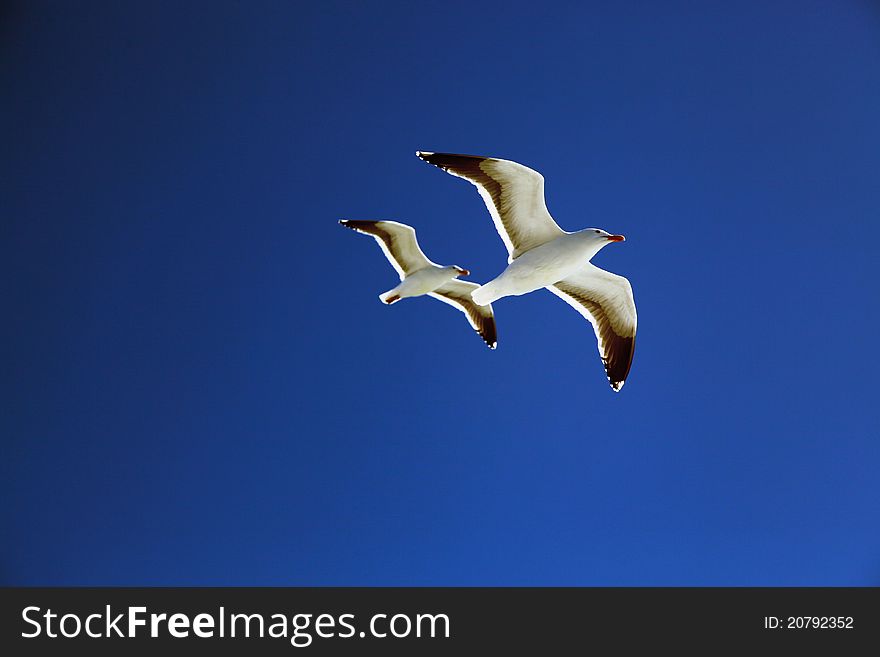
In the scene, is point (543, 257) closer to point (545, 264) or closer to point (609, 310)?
point (545, 264)

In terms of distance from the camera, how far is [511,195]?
3.74 metres

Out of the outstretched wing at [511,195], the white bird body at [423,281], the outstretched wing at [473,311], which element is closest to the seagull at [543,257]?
the outstretched wing at [511,195]

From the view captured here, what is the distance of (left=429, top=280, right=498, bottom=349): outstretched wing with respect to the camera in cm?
526

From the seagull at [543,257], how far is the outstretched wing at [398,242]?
3.76ft

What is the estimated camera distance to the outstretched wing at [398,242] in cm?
489

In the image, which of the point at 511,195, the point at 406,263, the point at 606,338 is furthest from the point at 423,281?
the point at 606,338

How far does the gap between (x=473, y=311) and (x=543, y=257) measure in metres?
1.60

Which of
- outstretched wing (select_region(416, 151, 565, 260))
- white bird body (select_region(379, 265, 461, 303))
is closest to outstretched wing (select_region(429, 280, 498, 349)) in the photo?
white bird body (select_region(379, 265, 461, 303))

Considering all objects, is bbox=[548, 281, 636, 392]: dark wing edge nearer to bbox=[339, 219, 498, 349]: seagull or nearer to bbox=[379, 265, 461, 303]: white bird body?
bbox=[339, 219, 498, 349]: seagull

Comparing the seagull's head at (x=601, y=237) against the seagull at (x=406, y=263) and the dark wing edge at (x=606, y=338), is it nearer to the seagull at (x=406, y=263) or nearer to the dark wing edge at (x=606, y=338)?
the dark wing edge at (x=606, y=338)
